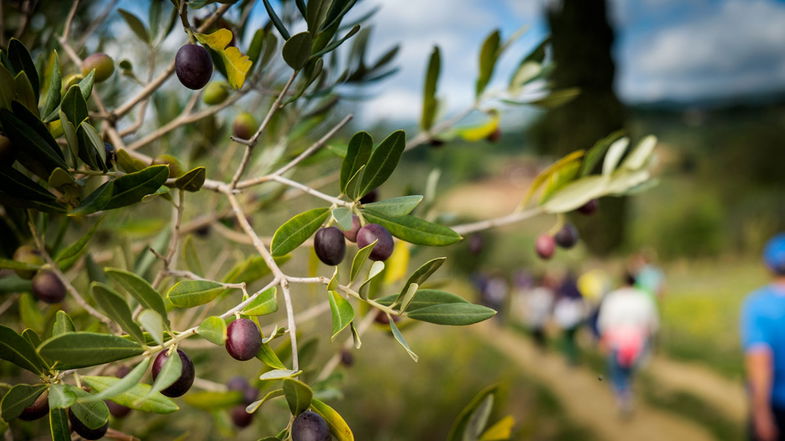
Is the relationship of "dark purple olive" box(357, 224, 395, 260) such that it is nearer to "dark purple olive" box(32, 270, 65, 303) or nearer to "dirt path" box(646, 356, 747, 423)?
"dark purple olive" box(32, 270, 65, 303)

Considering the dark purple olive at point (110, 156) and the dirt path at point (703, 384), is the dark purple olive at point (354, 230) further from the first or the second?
the dirt path at point (703, 384)

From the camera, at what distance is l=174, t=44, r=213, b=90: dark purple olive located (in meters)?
0.58

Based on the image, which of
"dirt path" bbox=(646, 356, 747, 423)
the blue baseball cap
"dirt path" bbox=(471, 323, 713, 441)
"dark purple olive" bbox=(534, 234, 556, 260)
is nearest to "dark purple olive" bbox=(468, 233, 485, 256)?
"dark purple olive" bbox=(534, 234, 556, 260)

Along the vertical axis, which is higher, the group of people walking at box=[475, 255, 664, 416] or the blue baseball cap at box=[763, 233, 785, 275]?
the blue baseball cap at box=[763, 233, 785, 275]

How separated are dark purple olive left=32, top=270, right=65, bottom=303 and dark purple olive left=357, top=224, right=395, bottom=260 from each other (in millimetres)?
473

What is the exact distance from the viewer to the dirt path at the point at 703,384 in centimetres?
678

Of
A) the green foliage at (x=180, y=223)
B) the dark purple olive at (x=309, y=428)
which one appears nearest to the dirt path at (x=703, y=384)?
the green foliage at (x=180, y=223)

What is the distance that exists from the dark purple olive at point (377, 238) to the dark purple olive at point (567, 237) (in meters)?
0.53

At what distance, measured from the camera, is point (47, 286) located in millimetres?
763

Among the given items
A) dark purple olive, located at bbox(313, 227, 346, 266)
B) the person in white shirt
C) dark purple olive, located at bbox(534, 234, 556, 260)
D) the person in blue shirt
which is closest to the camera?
dark purple olive, located at bbox(313, 227, 346, 266)

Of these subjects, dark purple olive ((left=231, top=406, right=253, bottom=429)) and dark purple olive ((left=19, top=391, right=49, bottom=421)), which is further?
dark purple olive ((left=231, top=406, right=253, bottom=429))

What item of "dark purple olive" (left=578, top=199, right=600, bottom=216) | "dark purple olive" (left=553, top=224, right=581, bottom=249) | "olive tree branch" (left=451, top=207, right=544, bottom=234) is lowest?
"dark purple olive" (left=553, top=224, right=581, bottom=249)

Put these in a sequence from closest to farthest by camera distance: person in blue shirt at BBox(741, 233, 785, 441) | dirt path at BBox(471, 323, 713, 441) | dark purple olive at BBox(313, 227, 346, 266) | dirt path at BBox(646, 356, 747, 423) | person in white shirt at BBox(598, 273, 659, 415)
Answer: dark purple olive at BBox(313, 227, 346, 266) → person in blue shirt at BBox(741, 233, 785, 441) → person in white shirt at BBox(598, 273, 659, 415) → dirt path at BBox(471, 323, 713, 441) → dirt path at BBox(646, 356, 747, 423)

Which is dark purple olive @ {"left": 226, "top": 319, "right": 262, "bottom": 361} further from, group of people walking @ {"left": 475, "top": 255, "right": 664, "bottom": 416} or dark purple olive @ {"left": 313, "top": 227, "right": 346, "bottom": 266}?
group of people walking @ {"left": 475, "top": 255, "right": 664, "bottom": 416}
